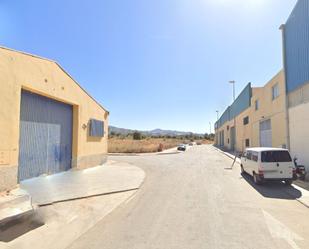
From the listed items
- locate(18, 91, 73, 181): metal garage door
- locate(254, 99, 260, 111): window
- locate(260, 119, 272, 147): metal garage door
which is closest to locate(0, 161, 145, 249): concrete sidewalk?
locate(18, 91, 73, 181): metal garage door

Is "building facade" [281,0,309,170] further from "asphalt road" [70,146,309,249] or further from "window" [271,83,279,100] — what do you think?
"asphalt road" [70,146,309,249]

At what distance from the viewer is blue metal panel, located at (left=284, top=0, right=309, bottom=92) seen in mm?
15570

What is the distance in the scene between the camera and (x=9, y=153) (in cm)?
1005

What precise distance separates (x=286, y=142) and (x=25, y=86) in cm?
1679

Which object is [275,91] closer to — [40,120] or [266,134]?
[266,134]

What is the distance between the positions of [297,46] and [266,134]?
35.4 feet

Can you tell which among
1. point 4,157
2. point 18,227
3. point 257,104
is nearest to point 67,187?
point 4,157

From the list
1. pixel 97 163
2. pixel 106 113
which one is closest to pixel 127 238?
pixel 97 163

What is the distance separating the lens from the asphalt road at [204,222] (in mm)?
5402

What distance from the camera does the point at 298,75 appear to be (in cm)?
1667

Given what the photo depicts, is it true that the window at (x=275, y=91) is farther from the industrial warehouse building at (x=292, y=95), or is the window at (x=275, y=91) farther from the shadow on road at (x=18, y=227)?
the shadow on road at (x=18, y=227)

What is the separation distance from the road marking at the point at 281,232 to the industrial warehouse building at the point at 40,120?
886 centimetres

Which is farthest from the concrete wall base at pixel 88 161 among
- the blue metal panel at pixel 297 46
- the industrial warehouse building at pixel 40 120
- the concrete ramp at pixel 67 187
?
the blue metal panel at pixel 297 46

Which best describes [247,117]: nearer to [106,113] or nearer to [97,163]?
[106,113]
